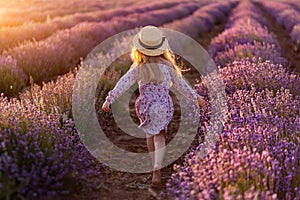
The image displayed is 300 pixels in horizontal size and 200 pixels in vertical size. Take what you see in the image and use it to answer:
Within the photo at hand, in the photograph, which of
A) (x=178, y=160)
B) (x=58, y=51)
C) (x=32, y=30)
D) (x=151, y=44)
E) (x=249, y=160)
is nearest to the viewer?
(x=249, y=160)

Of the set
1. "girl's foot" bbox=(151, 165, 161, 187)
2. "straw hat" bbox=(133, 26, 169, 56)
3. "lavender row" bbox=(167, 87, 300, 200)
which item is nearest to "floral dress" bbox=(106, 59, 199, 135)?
"straw hat" bbox=(133, 26, 169, 56)

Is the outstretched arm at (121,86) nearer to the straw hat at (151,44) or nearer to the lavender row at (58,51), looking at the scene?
the straw hat at (151,44)

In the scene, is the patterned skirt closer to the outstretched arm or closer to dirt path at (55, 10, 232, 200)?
the outstretched arm

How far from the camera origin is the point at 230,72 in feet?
15.8

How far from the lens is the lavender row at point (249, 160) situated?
237cm

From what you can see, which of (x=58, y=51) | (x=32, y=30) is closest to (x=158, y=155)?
(x=58, y=51)

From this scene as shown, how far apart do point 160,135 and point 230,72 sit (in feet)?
5.64

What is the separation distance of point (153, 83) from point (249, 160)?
116cm

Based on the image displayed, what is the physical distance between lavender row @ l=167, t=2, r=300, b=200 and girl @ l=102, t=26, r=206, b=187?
33cm

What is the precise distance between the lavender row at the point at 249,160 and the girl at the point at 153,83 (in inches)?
13.2

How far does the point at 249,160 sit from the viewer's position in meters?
2.50

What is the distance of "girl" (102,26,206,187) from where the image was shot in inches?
131

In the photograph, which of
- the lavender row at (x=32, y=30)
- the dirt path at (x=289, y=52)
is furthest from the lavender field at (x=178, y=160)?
the dirt path at (x=289, y=52)

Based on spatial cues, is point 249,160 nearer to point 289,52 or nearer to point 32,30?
point 289,52
